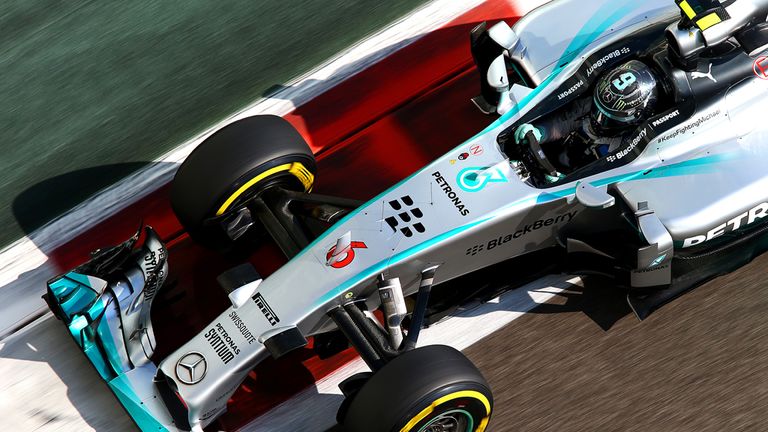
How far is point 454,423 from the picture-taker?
4.54 metres

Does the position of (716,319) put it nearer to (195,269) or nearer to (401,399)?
(401,399)

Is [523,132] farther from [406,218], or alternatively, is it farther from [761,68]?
[761,68]

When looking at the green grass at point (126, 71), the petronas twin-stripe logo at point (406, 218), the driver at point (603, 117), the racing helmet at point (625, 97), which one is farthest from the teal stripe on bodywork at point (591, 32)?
the green grass at point (126, 71)

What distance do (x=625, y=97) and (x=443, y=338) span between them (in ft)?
5.47

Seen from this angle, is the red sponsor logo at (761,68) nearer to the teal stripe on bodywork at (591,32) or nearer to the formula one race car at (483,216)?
the formula one race car at (483,216)

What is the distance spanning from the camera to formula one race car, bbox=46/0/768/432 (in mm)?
4633

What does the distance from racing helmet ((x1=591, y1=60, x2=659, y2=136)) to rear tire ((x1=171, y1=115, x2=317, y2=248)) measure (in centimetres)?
162

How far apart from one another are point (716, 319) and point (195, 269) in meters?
3.04

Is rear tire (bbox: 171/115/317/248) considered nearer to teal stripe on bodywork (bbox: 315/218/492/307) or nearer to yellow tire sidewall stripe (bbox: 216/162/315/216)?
yellow tire sidewall stripe (bbox: 216/162/315/216)

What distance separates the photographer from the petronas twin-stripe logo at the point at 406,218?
4711 mm

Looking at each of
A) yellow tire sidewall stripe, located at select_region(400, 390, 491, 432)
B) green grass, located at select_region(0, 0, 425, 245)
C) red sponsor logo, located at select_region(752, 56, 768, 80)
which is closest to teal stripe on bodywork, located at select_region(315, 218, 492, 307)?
yellow tire sidewall stripe, located at select_region(400, 390, 491, 432)

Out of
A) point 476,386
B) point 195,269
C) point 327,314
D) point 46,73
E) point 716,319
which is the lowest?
point 716,319

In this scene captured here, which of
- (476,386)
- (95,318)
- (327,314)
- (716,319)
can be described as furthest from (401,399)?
(716,319)

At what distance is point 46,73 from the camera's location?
6.41 meters
